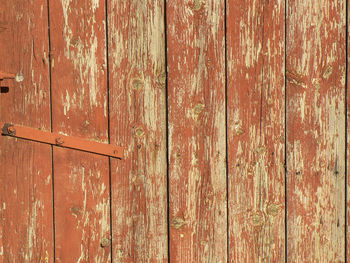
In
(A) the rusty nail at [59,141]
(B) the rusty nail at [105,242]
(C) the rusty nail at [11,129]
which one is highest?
(C) the rusty nail at [11,129]

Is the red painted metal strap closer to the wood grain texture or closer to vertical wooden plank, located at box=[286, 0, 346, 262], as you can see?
the wood grain texture

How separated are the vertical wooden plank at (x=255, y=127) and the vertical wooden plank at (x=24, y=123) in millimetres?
674

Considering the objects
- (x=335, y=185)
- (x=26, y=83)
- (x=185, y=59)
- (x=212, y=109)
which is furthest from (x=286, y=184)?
(x=26, y=83)

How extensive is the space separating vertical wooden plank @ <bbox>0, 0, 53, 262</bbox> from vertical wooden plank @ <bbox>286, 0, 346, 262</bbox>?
91 cm

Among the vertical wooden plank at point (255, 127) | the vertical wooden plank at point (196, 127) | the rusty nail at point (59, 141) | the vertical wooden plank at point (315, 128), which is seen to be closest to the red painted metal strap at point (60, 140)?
the rusty nail at point (59, 141)

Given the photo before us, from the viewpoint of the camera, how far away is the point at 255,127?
1967mm

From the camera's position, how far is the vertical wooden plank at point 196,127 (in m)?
1.90

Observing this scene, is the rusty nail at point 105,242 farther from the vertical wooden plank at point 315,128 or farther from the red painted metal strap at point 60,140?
the vertical wooden plank at point 315,128

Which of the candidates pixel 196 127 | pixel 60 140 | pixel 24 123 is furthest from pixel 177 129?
pixel 24 123

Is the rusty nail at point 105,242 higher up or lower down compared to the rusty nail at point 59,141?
lower down

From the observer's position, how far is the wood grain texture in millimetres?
1855

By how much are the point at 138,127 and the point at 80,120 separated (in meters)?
0.21

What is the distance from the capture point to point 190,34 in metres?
1.90

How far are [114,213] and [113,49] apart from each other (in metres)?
0.59
